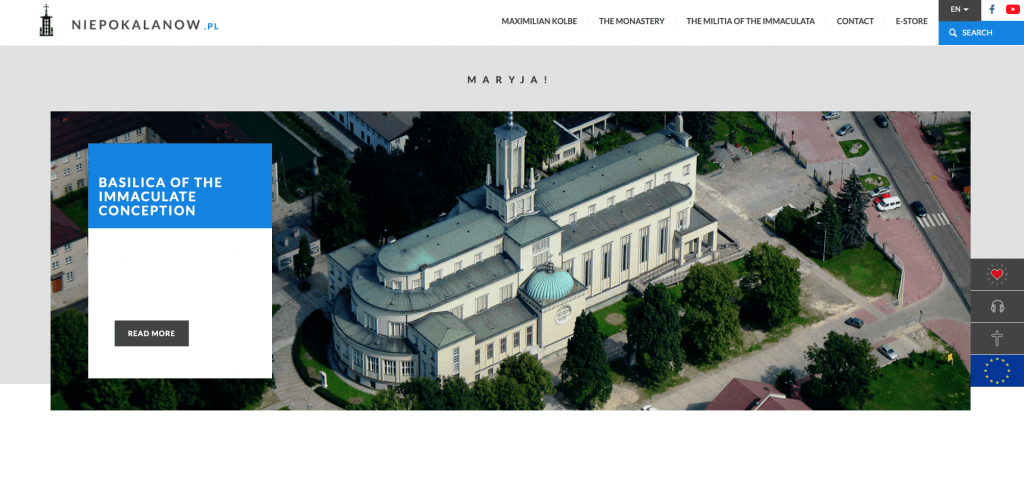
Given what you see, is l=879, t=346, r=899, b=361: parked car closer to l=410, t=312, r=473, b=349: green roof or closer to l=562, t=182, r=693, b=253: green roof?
l=562, t=182, r=693, b=253: green roof

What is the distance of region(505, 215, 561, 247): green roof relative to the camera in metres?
126

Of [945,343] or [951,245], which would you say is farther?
[951,245]

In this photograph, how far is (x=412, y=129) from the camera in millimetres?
148250

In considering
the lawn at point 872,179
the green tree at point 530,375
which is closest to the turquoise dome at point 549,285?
the green tree at point 530,375

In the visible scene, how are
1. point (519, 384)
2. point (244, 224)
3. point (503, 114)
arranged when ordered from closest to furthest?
point (244, 224) → point (519, 384) → point (503, 114)

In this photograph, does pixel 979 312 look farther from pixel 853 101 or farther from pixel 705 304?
pixel 705 304

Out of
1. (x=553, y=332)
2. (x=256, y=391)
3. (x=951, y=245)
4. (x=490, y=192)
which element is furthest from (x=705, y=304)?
(x=256, y=391)

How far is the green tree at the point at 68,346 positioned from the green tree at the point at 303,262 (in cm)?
2571

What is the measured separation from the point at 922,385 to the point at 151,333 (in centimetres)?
6612

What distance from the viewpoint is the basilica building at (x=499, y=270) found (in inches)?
4845

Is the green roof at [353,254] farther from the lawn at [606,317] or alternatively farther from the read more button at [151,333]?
the read more button at [151,333]

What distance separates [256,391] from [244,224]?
27591mm

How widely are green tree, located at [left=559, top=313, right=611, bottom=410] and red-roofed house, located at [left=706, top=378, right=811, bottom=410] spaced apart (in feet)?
30.3
